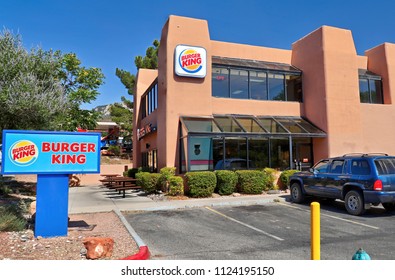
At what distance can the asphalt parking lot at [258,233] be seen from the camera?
6.18 m

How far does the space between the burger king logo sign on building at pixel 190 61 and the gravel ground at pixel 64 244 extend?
9647 mm

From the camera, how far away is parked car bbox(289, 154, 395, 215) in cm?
948

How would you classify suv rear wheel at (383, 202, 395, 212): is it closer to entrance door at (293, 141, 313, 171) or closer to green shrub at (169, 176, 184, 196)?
A: entrance door at (293, 141, 313, 171)

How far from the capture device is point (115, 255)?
5.64 meters

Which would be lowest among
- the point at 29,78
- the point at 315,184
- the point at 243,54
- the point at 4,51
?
the point at 315,184

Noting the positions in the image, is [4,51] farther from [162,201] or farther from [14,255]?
[162,201]

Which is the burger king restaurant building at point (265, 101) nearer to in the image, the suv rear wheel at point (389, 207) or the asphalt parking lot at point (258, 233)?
the asphalt parking lot at point (258, 233)

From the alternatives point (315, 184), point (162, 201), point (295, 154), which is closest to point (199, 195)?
point (162, 201)

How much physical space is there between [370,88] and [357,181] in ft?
41.8

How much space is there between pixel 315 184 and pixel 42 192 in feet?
30.0

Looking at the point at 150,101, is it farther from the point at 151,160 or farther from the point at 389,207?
the point at 389,207

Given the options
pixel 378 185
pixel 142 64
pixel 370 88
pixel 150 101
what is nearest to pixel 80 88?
pixel 150 101

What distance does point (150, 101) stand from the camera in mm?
21812

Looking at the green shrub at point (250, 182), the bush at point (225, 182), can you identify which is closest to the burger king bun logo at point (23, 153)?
the bush at point (225, 182)
